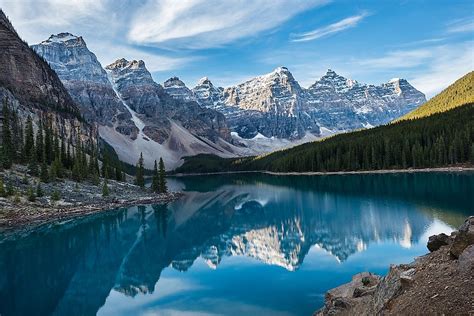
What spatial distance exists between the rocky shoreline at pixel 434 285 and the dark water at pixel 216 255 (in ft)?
35.5

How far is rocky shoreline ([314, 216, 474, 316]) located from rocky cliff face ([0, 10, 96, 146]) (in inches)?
5678

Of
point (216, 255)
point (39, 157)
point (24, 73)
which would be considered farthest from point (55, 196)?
point (24, 73)

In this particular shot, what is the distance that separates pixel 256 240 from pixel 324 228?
9971 millimetres

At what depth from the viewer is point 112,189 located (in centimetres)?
8944

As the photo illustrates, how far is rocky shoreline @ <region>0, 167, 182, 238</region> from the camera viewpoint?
55.1m

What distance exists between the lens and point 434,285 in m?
10.9

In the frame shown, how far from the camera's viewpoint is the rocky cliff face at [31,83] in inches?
5989

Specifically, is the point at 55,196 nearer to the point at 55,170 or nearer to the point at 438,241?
the point at 55,170

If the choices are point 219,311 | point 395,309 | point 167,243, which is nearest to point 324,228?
point 167,243

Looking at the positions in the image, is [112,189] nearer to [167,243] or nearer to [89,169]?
[89,169]

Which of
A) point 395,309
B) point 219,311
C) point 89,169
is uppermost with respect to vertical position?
point 89,169

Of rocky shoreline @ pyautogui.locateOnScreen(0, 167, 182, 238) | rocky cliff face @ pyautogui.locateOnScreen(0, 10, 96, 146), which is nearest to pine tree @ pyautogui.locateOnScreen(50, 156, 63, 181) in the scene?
rocky shoreline @ pyautogui.locateOnScreen(0, 167, 182, 238)

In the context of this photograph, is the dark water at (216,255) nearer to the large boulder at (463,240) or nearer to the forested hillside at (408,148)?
the large boulder at (463,240)

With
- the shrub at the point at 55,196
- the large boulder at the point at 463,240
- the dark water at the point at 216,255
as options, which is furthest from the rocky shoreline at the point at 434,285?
the shrub at the point at 55,196
